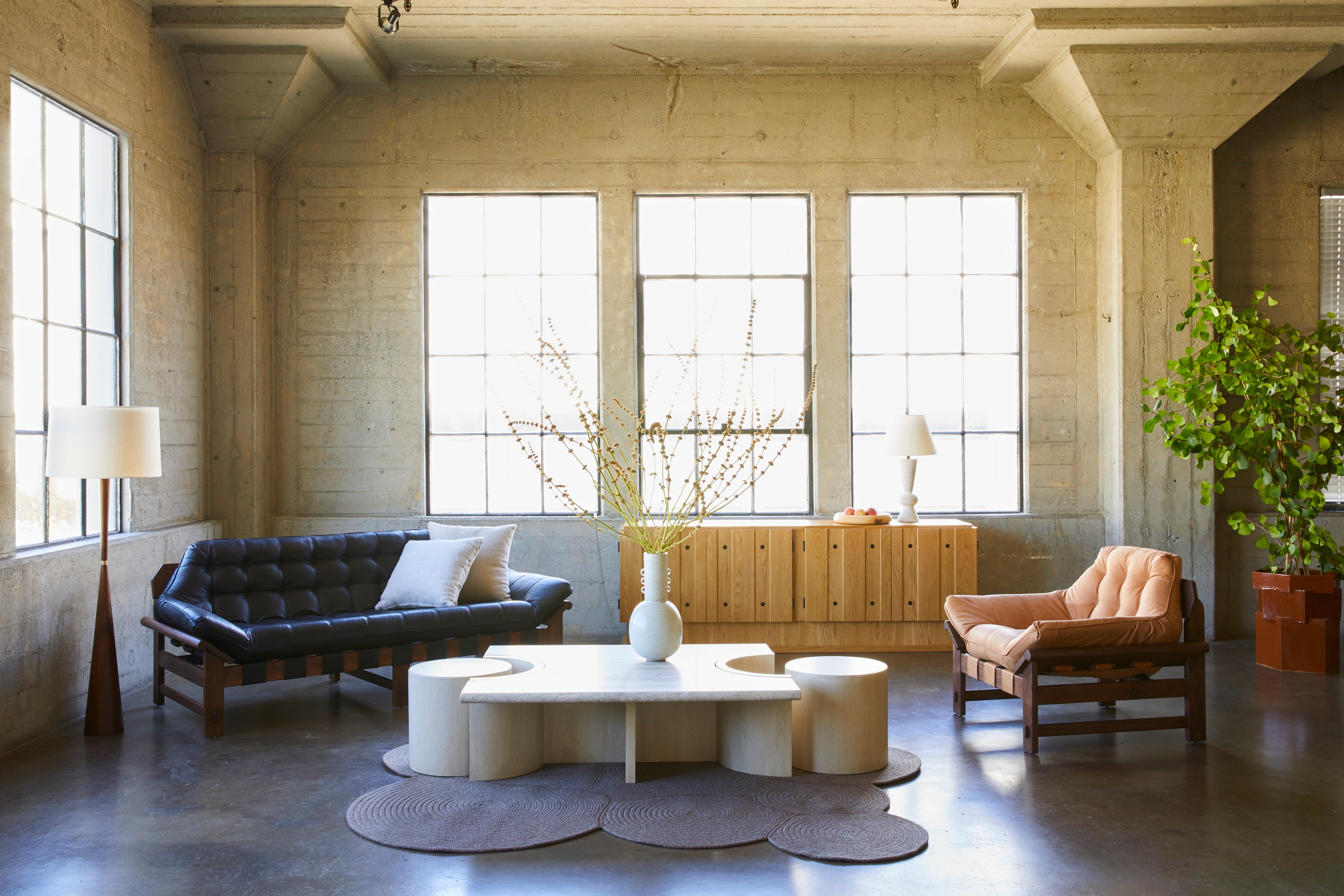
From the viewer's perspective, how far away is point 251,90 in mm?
6898

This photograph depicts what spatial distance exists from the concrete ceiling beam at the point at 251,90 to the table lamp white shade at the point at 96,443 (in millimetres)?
2801

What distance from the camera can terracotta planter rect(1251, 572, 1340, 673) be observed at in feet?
20.9

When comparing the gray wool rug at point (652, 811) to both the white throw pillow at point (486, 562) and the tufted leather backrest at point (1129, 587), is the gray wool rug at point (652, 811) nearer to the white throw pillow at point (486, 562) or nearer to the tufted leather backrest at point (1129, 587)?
the tufted leather backrest at point (1129, 587)

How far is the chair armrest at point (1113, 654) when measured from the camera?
15.4ft

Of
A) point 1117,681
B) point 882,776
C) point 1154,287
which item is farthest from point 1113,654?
point 1154,287

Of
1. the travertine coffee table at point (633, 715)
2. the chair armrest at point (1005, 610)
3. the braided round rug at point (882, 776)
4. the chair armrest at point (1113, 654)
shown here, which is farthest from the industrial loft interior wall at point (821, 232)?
the braided round rug at point (882, 776)

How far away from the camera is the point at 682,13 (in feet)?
22.1

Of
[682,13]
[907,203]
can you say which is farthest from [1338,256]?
[682,13]

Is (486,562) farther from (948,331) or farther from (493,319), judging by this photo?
(948,331)

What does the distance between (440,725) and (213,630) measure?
1.40 meters

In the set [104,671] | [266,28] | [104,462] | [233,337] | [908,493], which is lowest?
[104,671]

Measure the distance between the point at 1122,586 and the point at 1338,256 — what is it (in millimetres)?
4114

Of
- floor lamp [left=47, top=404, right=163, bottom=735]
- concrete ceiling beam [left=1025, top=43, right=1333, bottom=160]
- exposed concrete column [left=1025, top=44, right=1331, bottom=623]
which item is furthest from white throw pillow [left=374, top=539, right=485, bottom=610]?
concrete ceiling beam [left=1025, top=43, right=1333, bottom=160]

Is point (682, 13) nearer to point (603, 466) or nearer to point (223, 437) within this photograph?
point (603, 466)
